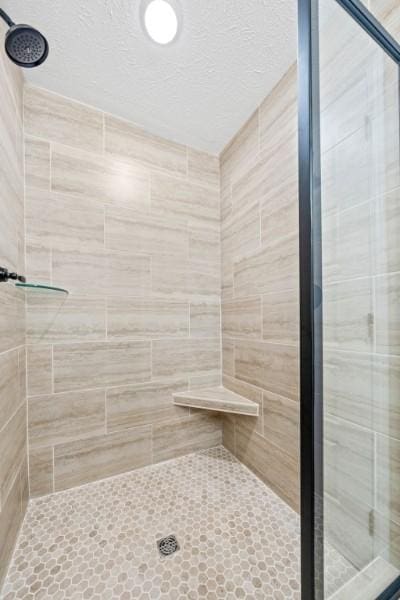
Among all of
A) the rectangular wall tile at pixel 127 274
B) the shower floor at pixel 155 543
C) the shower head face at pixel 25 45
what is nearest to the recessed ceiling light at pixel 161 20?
the shower head face at pixel 25 45

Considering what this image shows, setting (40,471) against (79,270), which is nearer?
(40,471)

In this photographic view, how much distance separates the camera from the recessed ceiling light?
906mm

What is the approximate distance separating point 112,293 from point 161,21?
117cm

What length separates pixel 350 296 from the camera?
0.65 m

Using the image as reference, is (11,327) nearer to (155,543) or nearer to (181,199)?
(155,543)

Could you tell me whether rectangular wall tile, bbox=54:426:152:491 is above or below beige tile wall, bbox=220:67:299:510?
below

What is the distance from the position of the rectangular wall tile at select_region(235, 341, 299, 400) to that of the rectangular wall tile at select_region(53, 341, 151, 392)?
56 centimetres

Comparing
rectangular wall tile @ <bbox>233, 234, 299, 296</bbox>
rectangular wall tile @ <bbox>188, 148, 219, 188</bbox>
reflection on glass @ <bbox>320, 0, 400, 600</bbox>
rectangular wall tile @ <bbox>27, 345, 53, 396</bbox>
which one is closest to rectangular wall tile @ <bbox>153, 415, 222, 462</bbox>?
rectangular wall tile @ <bbox>27, 345, 53, 396</bbox>

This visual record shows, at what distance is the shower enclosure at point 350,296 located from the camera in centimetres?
51

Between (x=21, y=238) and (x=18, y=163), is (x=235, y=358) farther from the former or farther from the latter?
(x=18, y=163)

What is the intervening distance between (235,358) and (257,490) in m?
0.66

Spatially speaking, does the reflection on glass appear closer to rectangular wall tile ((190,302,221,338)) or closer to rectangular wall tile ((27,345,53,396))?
A: rectangular wall tile ((190,302,221,338))

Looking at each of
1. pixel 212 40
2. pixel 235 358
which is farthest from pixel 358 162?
pixel 235 358

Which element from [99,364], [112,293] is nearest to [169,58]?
[112,293]
